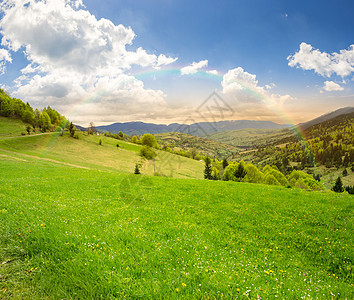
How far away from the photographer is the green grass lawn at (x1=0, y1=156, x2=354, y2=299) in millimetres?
4141

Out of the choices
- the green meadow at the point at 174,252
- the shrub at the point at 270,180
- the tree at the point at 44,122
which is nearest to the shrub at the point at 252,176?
the shrub at the point at 270,180

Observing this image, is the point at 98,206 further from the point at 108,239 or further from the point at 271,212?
the point at 271,212

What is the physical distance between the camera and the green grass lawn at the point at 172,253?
4141 millimetres

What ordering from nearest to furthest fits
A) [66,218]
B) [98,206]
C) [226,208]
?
[66,218] → [98,206] → [226,208]

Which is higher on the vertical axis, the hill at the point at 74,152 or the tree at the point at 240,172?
the hill at the point at 74,152

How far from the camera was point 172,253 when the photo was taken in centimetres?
581

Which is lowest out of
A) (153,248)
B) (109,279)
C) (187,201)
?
(187,201)

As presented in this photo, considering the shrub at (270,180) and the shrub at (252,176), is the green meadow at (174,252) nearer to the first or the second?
the shrub at (270,180)

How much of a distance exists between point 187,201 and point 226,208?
10.2 ft

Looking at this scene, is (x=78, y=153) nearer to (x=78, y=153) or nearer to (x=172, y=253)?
(x=78, y=153)

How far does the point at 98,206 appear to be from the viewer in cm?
1087

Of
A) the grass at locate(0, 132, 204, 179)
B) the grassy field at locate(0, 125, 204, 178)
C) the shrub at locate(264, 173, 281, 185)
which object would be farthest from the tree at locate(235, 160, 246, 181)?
the grassy field at locate(0, 125, 204, 178)

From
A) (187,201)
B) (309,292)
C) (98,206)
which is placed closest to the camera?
(309,292)

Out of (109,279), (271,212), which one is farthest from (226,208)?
(109,279)
